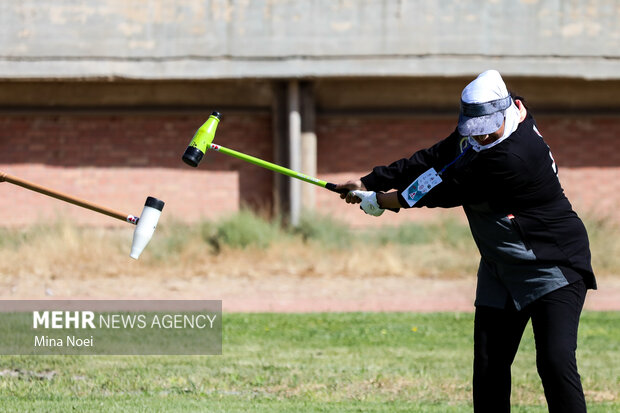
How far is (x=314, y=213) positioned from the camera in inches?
623

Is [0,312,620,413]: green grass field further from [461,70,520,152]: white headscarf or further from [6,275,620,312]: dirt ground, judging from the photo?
[461,70,520,152]: white headscarf

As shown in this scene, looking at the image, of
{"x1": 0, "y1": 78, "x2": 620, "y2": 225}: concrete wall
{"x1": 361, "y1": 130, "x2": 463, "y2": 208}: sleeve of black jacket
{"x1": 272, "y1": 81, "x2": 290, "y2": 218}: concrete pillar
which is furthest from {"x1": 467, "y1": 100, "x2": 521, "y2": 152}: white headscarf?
{"x1": 0, "y1": 78, "x2": 620, "y2": 225}: concrete wall

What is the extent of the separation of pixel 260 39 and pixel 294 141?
69.7 inches

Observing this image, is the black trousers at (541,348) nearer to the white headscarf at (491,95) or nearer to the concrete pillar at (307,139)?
the white headscarf at (491,95)

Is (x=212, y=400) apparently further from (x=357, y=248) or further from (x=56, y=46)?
(x=56, y=46)

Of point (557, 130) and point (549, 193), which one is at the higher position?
point (557, 130)

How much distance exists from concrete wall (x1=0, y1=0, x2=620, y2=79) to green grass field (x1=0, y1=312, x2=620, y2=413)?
660 centimetres

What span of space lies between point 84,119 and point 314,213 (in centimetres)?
444

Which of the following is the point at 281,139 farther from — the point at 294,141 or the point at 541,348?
the point at 541,348

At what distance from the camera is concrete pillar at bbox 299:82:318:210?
1634 centimetres

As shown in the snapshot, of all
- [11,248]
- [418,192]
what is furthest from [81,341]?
[11,248]

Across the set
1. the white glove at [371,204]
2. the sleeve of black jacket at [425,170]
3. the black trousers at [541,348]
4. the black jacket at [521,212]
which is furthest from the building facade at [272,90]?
the black jacket at [521,212]

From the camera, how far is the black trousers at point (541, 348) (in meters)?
5.02

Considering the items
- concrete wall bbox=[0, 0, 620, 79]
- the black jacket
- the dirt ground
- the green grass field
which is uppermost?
concrete wall bbox=[0, 0, 620, 79]
